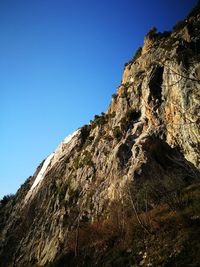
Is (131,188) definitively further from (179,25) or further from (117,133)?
(179,25)

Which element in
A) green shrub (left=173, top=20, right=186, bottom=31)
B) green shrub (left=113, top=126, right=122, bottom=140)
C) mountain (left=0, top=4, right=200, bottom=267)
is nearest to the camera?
mountain (left=0, top=4, right=200, bottom=267)

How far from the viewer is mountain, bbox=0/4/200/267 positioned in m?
14.7

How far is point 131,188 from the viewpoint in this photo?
22266 mm

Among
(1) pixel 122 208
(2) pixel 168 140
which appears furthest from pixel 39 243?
(2) pixel 168 140

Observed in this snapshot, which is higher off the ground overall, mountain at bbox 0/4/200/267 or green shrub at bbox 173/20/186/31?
green shrub at bbox 173/20/186/31

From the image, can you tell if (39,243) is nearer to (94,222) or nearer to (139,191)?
(94,222)

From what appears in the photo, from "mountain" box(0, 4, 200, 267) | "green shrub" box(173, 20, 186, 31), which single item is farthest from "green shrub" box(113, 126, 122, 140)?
"green shrub" box(173, 20, 186, 31)

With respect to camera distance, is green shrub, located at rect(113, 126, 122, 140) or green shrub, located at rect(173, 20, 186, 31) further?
green shrub, located at rect(173, 20, 186, 31)

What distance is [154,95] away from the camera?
3102cm

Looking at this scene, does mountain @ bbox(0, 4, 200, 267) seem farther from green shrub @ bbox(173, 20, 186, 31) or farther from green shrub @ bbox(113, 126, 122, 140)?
green shrub @ bbox(173, 20, 186, 31)

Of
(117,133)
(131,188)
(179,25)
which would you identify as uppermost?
(179,25)

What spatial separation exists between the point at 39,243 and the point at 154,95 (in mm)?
25821

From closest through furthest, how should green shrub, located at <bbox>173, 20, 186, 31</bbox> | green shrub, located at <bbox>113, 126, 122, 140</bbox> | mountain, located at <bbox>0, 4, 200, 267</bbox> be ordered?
mountain, located at <bbox>0, 4, 200, 267</bbox> < green shrub, located at <bbox>113, 126, 122, 140</bbox> < green shrub, located at <bbox>173, 20, 186, 31</bbox>

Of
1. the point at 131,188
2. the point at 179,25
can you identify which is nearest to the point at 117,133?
the point at 131,188
